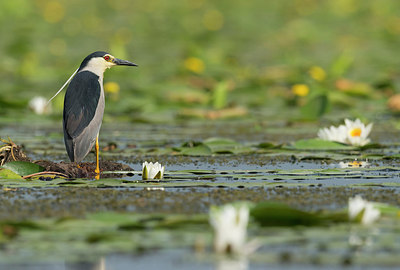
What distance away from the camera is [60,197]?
511 cm

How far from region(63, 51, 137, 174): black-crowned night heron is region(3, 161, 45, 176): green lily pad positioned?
0.45 m

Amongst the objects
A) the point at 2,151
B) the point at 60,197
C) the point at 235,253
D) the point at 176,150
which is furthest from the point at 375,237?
the point at 176,150

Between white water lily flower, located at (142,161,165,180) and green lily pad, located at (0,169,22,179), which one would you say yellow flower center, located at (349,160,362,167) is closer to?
white water lily flower, located at (142,161,165,180)

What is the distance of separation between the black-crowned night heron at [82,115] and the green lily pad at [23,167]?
446 millimetres

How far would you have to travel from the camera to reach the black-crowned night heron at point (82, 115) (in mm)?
6344

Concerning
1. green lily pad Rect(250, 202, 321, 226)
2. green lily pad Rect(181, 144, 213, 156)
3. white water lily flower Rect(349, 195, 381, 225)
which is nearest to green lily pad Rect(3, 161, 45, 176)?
green lily pad Rect(181, 144, 213, 156)

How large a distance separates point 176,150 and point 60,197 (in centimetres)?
254

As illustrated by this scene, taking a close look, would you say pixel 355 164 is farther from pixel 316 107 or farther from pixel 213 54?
pixel 213 54

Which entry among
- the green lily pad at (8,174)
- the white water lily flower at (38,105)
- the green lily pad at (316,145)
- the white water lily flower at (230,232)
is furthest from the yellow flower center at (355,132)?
the white water lily flower at (38,105)

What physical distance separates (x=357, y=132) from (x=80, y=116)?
8.57 ft

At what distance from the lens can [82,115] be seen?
6453 millimetres

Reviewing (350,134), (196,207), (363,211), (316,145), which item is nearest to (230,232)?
(363,211)

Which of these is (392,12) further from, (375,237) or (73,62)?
(375,237)

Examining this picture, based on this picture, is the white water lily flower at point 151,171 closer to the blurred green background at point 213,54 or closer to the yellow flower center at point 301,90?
the blurred green background at point 213,54
